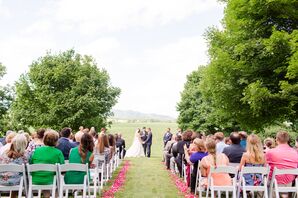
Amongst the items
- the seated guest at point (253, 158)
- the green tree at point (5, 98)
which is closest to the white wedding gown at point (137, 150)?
the seated guest at point (253, 158)

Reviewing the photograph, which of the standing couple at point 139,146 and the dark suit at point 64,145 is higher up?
the dark suit at point 64,145

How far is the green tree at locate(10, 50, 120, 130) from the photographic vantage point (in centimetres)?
4238

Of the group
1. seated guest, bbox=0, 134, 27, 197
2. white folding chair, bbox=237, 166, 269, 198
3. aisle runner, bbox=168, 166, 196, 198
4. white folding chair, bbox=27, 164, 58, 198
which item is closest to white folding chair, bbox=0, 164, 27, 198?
white folding chair, bbox=27, 164, 58, 198

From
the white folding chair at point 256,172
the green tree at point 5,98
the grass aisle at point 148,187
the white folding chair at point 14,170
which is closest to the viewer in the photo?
the white folding chair at point 14,170

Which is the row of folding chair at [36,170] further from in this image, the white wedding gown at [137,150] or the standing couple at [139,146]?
Answer: the white wedding gown at [137,150]

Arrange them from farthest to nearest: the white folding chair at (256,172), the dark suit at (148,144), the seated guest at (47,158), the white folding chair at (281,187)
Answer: the dark suit at (148,144) < the white folding chair at (256,172) < the white folding chair at (281,187) < the seated guest at (47,158)

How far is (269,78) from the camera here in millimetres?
21781

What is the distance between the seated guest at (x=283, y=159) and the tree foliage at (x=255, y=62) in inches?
394

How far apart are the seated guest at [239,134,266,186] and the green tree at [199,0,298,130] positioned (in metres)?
10.2

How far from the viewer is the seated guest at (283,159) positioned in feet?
29.9

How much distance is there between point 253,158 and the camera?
9.17 metres

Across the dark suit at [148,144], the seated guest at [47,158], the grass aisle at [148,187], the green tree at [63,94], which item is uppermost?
the green tree at [63,94]

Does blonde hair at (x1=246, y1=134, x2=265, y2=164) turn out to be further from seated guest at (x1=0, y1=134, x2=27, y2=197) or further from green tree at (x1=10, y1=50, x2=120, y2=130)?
green tree at (x1=10, y1=50, x2=120, y2=130)

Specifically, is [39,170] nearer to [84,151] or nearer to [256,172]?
[84,151]
